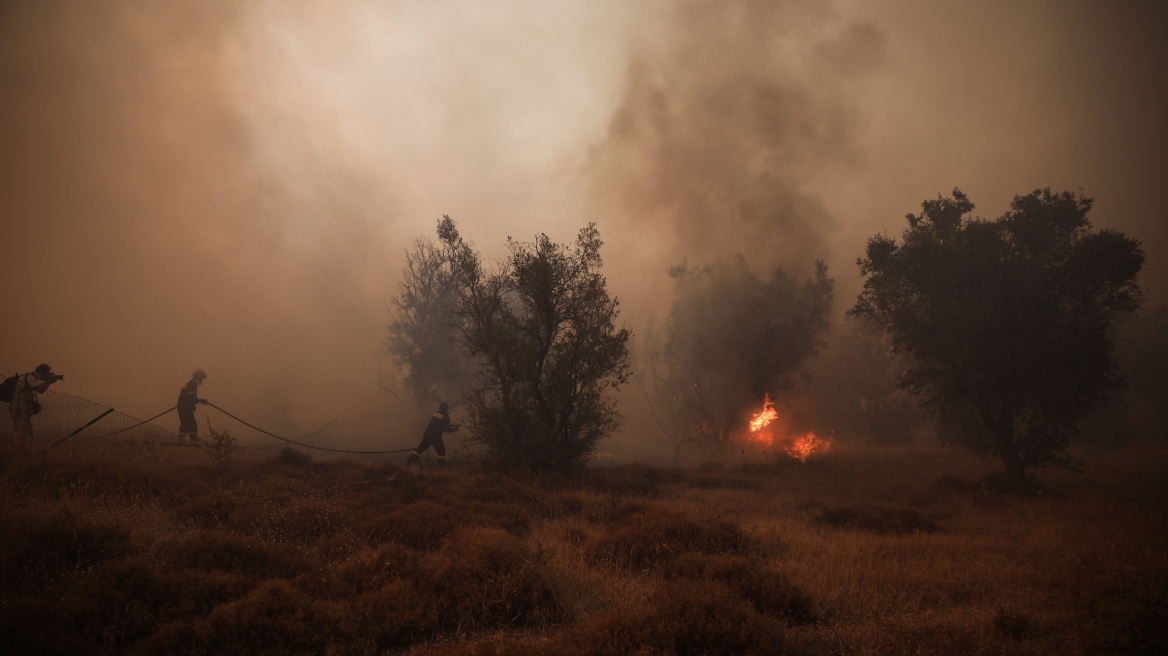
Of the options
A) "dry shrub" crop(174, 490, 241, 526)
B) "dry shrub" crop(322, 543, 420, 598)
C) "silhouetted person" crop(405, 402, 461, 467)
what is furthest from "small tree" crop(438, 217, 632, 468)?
"dry shrub" crop(322, 543, 420, 598)

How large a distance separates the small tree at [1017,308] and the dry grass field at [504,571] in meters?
4.43

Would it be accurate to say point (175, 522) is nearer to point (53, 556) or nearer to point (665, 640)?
point (53, 556)

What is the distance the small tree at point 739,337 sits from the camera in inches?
1151

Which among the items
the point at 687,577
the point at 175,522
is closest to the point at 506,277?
the point at 175,522

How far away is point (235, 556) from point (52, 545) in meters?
1.99

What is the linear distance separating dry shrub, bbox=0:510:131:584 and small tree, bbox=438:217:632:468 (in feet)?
37.6

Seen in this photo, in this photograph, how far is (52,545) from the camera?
5758 mm

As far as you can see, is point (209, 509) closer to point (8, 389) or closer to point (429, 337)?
point (8, 389)

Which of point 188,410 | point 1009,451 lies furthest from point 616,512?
point 188,410

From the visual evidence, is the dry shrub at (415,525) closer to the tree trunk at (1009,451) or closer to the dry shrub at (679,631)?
the dry shrub at (679,631)

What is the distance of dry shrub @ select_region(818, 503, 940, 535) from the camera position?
1181 centimetres

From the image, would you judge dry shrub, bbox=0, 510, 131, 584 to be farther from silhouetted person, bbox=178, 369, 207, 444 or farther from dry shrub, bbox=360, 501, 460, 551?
silhouetted person, bbox=178, 369, 207, 444

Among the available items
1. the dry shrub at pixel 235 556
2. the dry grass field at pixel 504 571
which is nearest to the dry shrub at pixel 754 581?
the dry grass field at pixel 504 571

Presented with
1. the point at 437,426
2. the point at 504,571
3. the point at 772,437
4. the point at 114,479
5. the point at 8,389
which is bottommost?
the point at 504,571
